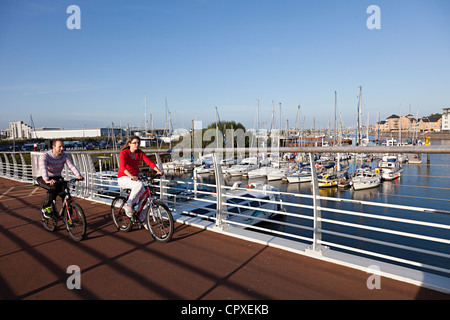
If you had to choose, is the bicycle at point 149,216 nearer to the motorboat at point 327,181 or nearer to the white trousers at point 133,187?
the white trousers at point 133,187

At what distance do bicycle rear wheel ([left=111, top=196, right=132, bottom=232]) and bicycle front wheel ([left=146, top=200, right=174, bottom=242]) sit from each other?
56cm

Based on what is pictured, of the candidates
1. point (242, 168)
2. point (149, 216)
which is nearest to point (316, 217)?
point (149, 216)

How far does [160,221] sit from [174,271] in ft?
4.09

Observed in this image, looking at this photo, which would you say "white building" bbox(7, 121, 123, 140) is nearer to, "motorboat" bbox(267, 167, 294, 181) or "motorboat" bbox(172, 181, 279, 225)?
"motorboat" bbox(267, 167, 294, 181)

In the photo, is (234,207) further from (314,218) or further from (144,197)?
(314,218)

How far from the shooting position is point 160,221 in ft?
15.1

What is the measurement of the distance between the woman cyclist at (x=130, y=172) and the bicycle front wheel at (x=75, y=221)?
2.28 ft

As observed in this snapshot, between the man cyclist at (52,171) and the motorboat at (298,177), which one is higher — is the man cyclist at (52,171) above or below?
above

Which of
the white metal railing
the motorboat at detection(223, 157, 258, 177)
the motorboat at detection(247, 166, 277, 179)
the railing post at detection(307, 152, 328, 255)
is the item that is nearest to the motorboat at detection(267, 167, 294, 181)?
the motorboat at detection(247, 166, 277, 179)

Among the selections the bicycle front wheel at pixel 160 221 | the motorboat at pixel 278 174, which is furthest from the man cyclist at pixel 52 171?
the motorboat at pixel 278 174

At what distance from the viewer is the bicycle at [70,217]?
4.74 metres
